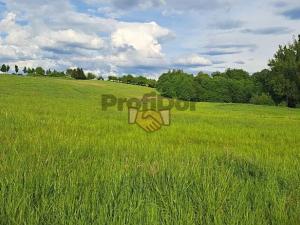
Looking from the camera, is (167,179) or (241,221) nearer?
(241,221)

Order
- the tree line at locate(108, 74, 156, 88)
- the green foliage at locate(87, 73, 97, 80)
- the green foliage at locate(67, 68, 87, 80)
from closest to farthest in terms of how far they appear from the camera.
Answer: the green foliage at locate(67, 68, 87, 80)
the tree line at locate(108, 74, 156, 88)
the green foliage at locate(87, 73, 97, 80)

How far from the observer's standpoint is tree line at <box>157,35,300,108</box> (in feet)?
239

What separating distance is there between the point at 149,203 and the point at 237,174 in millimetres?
2424

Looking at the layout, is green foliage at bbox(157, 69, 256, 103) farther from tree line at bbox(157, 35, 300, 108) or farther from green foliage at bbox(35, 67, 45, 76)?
green foliage at bbox(35, 67, 45, 76)

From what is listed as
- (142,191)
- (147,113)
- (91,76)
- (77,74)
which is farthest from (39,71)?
(142,191)

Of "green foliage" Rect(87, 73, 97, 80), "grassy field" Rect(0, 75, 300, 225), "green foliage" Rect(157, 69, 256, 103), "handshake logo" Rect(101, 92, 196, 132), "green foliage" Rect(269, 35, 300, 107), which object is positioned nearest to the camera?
"grassy field" Rect(0, 75, 300, 225)

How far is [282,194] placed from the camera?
587 cm

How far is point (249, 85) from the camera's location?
110 m

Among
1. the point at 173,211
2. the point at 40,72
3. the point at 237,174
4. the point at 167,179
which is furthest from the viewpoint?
the point at 40,72

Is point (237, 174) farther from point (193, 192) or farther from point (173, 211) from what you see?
point (173, 211)

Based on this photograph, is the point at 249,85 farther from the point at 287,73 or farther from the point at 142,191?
the point at 142,191

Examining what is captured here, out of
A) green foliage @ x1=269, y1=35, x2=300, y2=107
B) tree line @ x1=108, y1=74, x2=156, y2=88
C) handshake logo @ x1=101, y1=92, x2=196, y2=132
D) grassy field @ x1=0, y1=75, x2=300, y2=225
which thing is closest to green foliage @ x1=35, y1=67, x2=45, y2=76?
tree line @ x1=108, y1=74, x2=156, y2=88

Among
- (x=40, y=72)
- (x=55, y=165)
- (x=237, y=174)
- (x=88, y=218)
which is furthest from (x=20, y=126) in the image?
(x=40, y=72)

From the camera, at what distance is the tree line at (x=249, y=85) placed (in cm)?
7294
